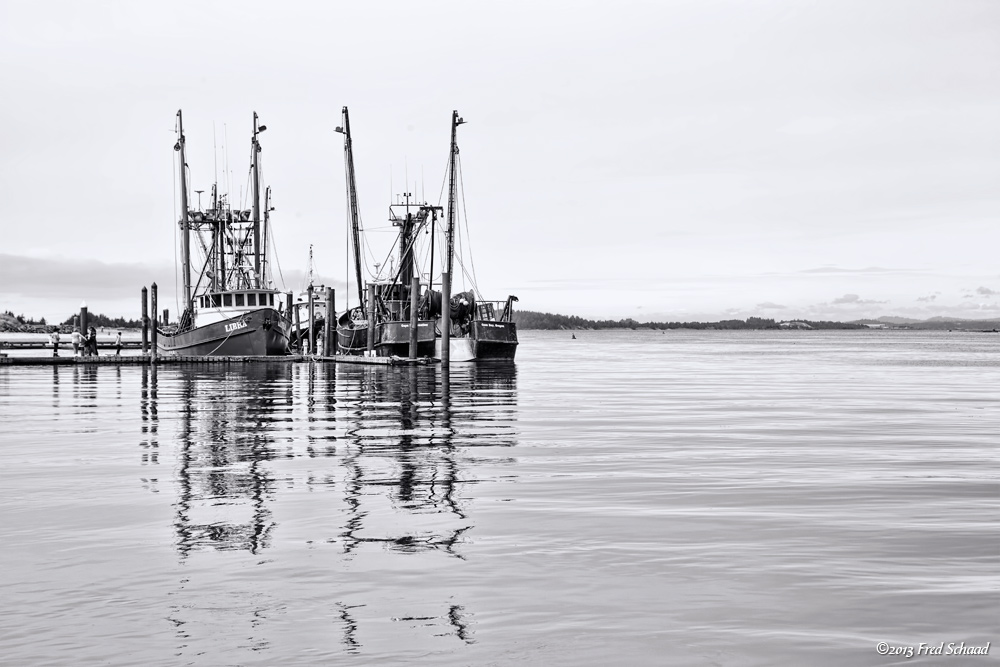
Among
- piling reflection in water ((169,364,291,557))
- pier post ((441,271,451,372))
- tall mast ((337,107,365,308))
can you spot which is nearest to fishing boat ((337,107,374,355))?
tall mast ((337,107,365,308))

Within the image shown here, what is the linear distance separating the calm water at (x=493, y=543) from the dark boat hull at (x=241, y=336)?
106 feet

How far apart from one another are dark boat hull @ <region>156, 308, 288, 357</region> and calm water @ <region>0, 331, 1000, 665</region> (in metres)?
32.2

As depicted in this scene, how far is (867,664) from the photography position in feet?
18.1

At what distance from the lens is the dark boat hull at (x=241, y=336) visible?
5119 cm

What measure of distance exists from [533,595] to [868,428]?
46.2 feet

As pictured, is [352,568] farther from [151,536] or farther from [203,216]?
[203,216]

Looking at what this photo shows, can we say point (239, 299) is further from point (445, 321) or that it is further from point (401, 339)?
point (445, 321)

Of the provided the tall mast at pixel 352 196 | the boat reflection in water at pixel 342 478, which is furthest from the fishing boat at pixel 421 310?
the boat reflection in water at pixel 342 478

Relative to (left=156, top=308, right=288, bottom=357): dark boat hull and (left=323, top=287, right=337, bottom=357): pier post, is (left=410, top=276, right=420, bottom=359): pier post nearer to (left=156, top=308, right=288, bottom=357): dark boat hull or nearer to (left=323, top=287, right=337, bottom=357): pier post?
(left=323, top=287, right=337, bottom=357): pier post

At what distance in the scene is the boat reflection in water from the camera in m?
7.75

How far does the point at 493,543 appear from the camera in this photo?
8.46 m

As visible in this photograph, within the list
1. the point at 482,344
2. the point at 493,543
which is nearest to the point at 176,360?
the point at 482,344

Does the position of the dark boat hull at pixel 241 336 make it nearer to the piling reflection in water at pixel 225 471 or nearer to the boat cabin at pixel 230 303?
the boat cabin at pixel 230 303

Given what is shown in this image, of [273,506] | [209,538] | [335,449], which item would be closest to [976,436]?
[335,449]
